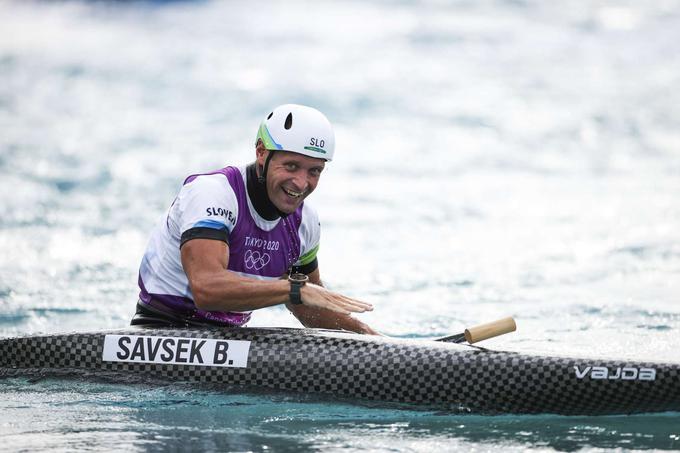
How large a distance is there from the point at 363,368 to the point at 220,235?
3.23 ft

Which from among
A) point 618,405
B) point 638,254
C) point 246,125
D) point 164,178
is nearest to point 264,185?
point 618,405

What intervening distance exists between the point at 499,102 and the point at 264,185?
1637 centimetres

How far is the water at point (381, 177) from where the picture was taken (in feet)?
18.4

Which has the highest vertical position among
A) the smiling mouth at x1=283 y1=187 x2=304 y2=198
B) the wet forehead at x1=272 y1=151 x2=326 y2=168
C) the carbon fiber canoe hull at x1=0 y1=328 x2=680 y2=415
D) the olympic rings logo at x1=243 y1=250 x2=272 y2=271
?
the wet forehead at x1=272 y1=151 x2=326 y2=168

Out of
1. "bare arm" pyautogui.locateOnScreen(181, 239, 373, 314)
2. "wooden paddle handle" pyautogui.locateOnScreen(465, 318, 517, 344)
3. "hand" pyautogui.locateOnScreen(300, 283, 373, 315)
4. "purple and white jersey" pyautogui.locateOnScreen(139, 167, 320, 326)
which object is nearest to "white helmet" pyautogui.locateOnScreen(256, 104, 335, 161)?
"purple and white jersey" pyautogui.locateOnScreen(139, 167, 320, 326)

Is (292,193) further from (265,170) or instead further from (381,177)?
(381,177)

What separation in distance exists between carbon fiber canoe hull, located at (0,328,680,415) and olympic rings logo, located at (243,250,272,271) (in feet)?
1.14

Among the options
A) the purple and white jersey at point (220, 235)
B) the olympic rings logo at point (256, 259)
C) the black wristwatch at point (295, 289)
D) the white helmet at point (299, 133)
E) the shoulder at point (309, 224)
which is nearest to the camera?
the black wristwatch at point (295, 289)

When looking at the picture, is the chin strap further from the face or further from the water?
the water

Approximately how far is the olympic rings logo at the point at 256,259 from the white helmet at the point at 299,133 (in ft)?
1.90

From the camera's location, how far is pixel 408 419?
5.55 m

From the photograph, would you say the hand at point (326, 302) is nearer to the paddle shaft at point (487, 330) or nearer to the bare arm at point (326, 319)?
the paddle shaft at point (487, 330)

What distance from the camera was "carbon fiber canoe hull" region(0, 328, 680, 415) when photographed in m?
5.57

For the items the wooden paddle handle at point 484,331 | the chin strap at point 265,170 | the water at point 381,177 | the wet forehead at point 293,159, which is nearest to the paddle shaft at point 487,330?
the wooden paddle handle at point 484,331
